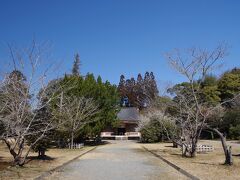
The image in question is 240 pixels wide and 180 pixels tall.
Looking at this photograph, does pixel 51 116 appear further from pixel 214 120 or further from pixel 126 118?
pixel 126 118

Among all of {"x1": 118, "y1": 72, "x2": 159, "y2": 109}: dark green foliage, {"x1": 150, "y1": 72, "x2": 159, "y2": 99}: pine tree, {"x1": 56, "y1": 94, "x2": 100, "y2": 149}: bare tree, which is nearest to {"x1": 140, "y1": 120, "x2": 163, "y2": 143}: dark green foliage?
{"x1": 56, "y1": 94, "x2": 100, "y2": 149}: bare tree

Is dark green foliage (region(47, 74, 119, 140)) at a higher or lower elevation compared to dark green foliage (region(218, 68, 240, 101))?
lower

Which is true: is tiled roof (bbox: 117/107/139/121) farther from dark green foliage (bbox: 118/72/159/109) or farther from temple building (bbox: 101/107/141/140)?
dark green foliage (bbox: 118/72/159/109)

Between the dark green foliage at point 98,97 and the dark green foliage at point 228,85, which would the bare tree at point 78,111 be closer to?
the dark green foliage at point 98,97

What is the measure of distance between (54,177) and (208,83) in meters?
59.9

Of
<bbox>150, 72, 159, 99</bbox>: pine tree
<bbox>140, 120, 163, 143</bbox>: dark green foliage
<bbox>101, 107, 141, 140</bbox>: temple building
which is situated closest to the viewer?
<bbox>140, 120, 163, 143</bbox>: dark green foliage

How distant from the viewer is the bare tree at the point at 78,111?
35906 mm

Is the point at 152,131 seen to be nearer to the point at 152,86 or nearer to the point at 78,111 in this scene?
the point at 78,111

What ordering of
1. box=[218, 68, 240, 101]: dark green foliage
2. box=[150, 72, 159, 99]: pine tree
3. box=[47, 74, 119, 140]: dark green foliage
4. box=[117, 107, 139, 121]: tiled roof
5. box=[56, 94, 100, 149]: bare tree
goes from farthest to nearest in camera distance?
box=[150, 72, 159, 99]: pine tree < box=[117, 107, 139, 121]: tiled roof < box=[218, 68, 240, 101]: dark green foliage < box=[47, 74, 119, 140]: dark green foliage < box=[56, 94, 100, 149]: bare tree

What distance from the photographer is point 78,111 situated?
38.4 meters

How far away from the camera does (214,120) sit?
168 ft

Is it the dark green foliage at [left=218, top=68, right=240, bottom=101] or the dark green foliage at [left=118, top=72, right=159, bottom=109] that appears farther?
the dark green foliage at [left=118, top=72, right=159, bottom=109]

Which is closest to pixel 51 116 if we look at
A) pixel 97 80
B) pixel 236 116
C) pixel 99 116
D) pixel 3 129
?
pixel 3 129

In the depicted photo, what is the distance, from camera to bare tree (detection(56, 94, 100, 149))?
3591 cm
